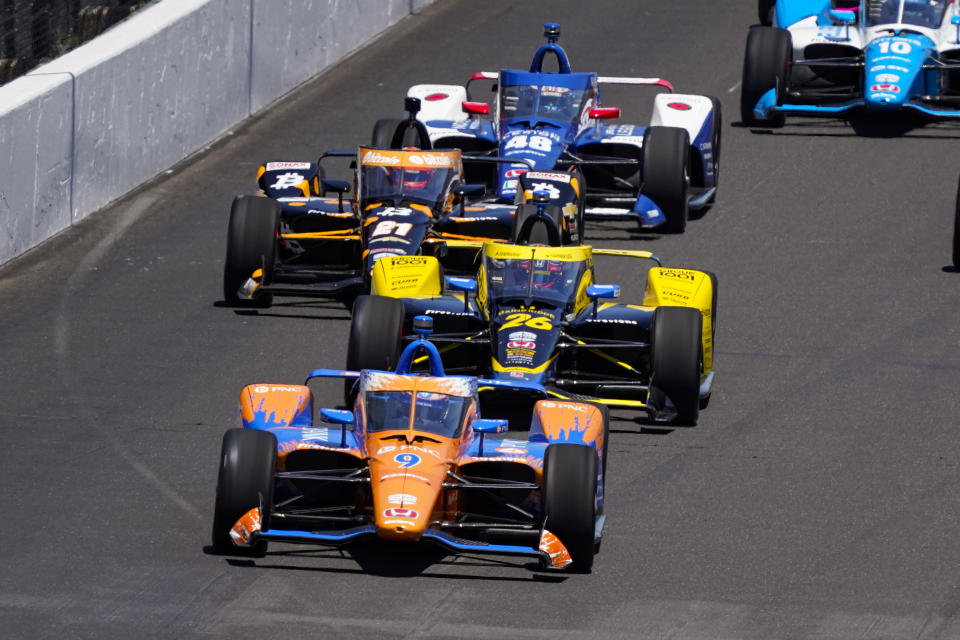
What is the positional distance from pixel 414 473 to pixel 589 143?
9.70 m

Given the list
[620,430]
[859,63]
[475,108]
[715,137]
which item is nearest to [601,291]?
[620,430]

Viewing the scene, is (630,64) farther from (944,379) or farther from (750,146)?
(944,379)

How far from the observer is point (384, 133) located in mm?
22719

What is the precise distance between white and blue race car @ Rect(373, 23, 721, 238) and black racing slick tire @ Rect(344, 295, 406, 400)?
523 centimetres

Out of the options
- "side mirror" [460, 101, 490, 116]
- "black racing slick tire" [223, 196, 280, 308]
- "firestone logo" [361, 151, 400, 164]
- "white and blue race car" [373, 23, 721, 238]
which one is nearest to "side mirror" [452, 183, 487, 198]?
"firestone logo" [361, 151, 400, 164]

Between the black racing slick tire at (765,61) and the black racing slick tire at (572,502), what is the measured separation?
12845mm

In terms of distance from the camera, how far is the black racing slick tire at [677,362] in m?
16.2

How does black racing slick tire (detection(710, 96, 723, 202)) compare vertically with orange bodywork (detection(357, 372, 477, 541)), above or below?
above

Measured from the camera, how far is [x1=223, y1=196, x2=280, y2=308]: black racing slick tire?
1948 centimetres

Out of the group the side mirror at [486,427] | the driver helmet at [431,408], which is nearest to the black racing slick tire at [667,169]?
the driver helmet at [431,408]

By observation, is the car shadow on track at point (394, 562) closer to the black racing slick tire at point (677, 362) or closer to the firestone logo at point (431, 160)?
the black racing slick tire at point (677, 362)

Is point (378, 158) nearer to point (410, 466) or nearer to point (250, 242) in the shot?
point (250, 242)

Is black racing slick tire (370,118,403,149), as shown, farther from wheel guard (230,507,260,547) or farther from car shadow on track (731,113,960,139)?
wheel guard (230,507,260,547)

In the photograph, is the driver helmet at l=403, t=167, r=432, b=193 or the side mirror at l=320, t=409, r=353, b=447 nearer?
the side mirror at l=320, t=409, r=353, b=447
